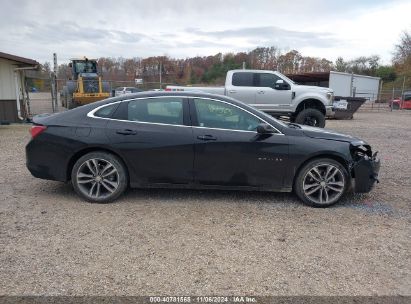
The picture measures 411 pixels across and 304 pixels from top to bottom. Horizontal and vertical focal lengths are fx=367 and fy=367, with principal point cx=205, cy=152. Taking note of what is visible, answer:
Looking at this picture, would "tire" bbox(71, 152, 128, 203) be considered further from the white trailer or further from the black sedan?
the white trailer

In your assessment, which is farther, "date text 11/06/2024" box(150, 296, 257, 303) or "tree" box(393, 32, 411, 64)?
"tree" box(393, 32, 411, 64)

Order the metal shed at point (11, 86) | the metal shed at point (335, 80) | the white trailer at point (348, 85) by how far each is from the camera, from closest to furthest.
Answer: the metal shed at point (11, 86) → the metal shed at point (335, 80) → the white trailer at point (348, 85)

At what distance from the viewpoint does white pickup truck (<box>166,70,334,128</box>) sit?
1193 centimetres

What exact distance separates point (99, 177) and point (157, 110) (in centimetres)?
119

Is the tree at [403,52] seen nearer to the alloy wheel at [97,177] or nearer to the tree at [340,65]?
the tree at [340,65]

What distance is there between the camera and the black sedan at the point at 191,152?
4.85 meters

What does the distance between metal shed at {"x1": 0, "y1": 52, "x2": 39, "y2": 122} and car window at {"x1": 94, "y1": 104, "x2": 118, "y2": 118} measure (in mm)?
10492

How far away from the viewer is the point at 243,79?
12.1m

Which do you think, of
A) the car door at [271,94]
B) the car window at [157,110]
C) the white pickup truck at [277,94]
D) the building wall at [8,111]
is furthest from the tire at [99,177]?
the building wall at [8,111]

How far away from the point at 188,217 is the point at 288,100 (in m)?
8.42

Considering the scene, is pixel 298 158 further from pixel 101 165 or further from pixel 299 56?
pixel 299 56

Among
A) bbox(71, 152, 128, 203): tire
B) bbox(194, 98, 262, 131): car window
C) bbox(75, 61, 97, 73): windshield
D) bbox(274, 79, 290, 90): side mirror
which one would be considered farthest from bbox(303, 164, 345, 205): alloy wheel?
bbox(75, 61, 97, 73): windshield

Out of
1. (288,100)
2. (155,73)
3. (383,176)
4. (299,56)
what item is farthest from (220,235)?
(299,56)

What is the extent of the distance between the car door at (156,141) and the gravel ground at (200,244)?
1.34ft
